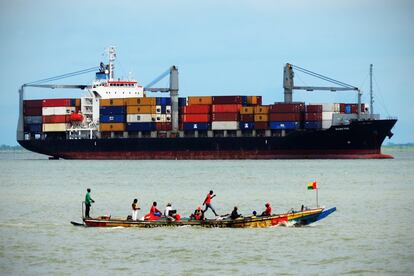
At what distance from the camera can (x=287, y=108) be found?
351ft

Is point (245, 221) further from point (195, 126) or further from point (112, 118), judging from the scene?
point (112, 118)

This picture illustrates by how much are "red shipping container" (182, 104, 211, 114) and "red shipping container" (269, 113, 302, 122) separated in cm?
810

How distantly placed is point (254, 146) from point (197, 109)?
26.9 feet

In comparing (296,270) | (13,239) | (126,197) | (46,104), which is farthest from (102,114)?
(296,270)

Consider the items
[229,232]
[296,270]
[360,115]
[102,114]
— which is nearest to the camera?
[296,270]

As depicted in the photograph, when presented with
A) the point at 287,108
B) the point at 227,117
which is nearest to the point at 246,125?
the point at 227,117

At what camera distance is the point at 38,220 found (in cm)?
4928

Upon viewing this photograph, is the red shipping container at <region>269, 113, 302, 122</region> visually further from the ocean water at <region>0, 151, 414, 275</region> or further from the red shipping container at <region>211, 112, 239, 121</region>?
the ocean water at <region>0, 151, 414, 275</region>

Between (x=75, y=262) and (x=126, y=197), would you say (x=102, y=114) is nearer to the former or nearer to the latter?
(x=126, y=197)

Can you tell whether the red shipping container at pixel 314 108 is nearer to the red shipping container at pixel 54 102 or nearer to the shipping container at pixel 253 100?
the shipping container at pixel 253 100

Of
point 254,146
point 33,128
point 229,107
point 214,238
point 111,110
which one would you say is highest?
point 229,107

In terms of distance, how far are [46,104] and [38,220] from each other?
73.4 metres

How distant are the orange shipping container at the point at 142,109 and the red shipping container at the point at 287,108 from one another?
15.3 meters

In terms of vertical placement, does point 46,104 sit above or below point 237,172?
above
